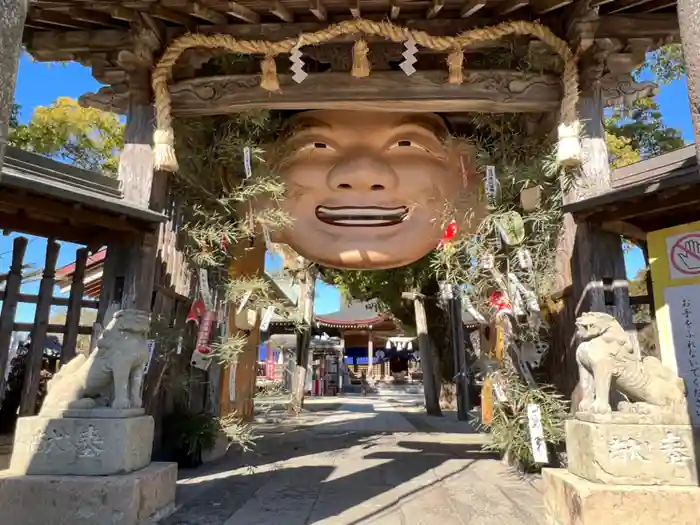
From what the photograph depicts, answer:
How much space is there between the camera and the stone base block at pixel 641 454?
3.02m

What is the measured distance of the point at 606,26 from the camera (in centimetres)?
439

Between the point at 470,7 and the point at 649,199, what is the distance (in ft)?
7.24

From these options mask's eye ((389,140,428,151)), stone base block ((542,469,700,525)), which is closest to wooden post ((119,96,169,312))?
mask's eye ((389,140,428,151))

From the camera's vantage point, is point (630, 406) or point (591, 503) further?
point (630, 406)

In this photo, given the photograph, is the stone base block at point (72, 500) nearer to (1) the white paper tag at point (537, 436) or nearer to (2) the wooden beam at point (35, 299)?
(2) the wooden beam at point (35, 299)

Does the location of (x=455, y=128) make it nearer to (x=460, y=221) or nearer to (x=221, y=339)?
(x=460, y=221)

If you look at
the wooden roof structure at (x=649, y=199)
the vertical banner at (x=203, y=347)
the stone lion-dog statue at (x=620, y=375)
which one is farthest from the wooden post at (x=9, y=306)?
the wooden roof structure at (x=649, y=199)

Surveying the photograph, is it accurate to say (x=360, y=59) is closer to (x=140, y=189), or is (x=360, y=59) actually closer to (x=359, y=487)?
(x=140, y=189)

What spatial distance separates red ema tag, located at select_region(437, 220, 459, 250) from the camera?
4.98 m

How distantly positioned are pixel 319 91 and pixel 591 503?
383 centimetres

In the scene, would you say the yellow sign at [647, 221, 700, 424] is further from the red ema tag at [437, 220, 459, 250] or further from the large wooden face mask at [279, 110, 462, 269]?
the large wooden face mask at [279, 110, 462, 269]

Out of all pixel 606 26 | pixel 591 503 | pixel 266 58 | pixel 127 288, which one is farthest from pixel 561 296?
pixel 127 288

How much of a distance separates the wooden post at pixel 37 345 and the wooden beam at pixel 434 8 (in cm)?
390

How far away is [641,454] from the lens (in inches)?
120
